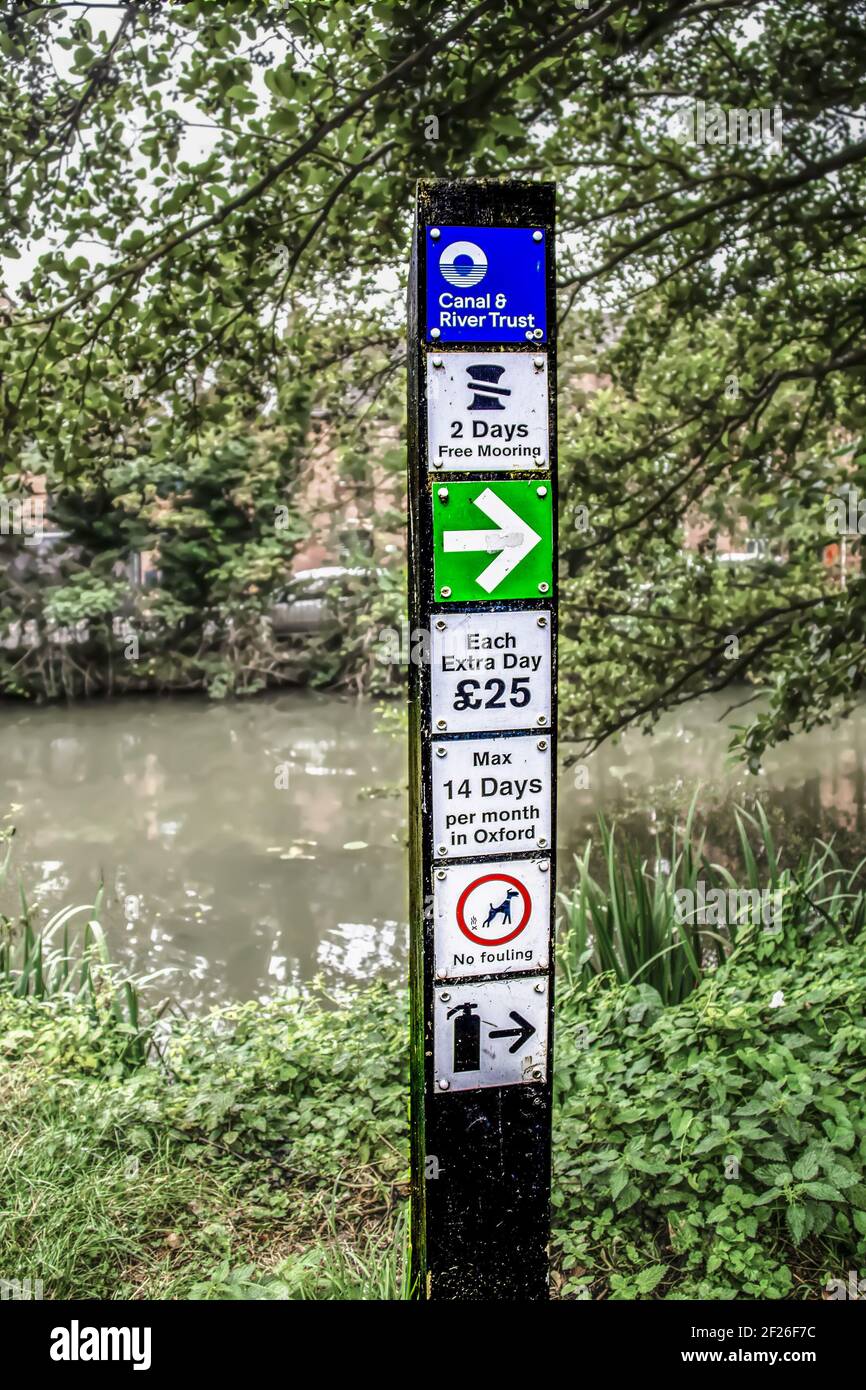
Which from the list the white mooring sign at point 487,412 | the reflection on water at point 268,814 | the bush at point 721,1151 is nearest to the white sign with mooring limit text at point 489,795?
the white mooring sign at point 487,412

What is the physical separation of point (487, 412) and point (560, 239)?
4361 mm

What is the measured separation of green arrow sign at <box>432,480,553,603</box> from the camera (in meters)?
2.15

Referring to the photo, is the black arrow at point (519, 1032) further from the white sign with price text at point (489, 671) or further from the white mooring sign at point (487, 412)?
the white mooring sign at point (487, 412)

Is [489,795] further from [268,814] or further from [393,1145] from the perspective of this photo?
[268,814]

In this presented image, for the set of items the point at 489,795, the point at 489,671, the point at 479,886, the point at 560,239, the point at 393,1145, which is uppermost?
the point at 560,239

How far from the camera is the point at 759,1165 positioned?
2.95m

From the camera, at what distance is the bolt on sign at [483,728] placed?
2.14m

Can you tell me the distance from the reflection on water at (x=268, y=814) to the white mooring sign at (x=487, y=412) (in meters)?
4.13

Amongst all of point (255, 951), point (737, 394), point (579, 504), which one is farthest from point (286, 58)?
point (255, 951)

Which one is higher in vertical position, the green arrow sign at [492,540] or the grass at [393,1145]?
the green arrow sign at [492,540]

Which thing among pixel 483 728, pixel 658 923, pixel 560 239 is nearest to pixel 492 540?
pixel 483 728

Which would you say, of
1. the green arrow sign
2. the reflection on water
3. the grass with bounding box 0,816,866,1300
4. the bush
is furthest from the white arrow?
the reflection on water

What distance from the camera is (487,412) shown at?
2156 millimetres
